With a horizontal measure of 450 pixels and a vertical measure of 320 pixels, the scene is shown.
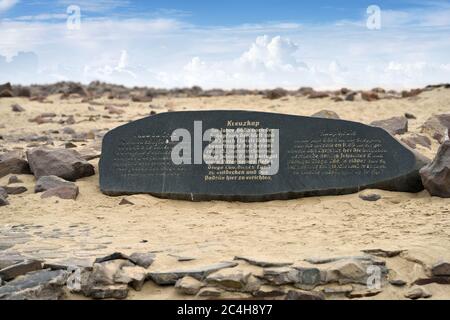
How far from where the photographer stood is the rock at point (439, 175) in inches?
298

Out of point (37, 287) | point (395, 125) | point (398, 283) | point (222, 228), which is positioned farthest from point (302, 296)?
point (395, 125)

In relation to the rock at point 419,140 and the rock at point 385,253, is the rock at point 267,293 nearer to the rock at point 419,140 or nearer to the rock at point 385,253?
the rock at point 385,253

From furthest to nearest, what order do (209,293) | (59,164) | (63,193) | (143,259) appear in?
(59,164) < (63,193) < (143,259) < (209,293)

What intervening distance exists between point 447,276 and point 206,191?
3.91 meters

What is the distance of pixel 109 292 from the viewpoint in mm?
5051

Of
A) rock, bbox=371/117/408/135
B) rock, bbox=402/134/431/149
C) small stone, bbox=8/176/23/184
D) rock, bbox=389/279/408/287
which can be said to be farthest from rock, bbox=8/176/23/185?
rock, bbox=371/117/408/135

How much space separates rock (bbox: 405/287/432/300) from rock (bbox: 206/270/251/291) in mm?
1219

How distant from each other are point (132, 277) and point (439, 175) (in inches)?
Answer: 160

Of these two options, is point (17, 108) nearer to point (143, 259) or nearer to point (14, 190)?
point (14, 190)

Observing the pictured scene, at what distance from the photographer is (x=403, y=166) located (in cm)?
832

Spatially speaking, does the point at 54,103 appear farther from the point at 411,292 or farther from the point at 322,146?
the point at 411,292

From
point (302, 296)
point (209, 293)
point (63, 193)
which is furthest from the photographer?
point (63, 193)

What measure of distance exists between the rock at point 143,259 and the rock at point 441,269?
227 cm
